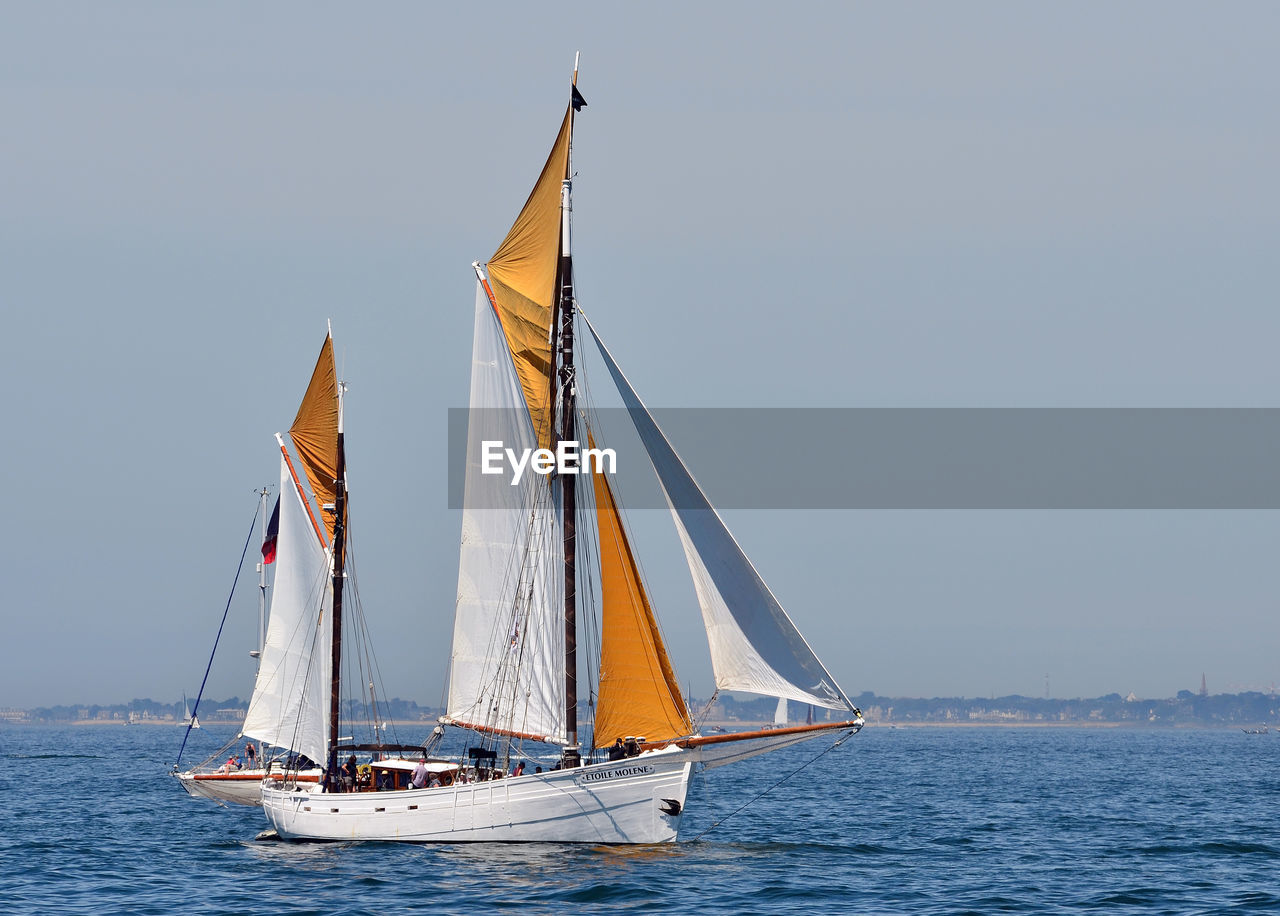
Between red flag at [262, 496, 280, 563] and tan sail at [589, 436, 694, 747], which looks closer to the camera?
tan sail at [589, 436, 694, 747]

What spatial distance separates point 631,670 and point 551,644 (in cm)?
478

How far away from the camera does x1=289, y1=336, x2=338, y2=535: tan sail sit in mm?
53406

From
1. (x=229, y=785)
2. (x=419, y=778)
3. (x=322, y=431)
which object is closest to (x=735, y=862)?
(x=419, y=778)

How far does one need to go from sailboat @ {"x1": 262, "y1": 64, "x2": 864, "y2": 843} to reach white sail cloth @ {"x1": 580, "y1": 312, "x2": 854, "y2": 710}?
0.04 meters

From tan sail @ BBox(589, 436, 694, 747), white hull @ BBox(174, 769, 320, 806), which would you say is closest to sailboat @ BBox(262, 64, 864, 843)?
tan sail @ BBox(589, 436, 694, 747)

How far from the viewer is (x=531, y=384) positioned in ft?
159

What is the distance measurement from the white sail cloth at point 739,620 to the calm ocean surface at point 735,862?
5.27 meters

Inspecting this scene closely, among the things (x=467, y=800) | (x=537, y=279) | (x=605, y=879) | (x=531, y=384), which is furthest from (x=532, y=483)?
(x=605, y=879)

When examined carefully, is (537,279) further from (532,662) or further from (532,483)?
(532,662)

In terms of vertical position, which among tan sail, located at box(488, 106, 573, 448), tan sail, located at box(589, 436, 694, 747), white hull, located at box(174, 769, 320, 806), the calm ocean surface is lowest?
the calm ocean surface

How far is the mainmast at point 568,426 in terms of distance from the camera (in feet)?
153

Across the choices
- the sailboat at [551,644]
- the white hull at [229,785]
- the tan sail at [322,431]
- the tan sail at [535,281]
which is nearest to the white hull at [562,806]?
the sailboat at [551,644]

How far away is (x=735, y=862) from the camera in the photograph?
44062 millimetres

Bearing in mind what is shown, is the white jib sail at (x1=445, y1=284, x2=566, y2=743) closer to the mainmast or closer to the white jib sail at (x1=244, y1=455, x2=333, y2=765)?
the mainmast
